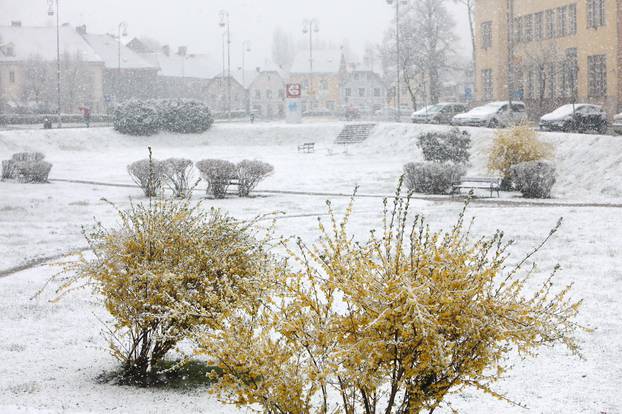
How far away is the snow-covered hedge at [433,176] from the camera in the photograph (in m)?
25.1

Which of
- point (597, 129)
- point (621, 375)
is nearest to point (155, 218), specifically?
point (621, 375)

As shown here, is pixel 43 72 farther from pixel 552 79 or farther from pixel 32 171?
pixel 32 171

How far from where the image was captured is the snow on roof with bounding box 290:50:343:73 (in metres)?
106

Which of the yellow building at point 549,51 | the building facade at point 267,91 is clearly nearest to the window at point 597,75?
the yellow building at point 549,51

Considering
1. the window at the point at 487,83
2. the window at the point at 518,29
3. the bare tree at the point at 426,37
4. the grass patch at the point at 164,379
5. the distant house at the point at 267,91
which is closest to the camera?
the grass patch at the point at 164,379

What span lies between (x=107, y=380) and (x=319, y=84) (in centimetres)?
10012

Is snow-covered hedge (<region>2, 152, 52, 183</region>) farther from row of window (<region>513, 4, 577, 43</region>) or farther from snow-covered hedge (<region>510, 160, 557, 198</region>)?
row of window (<region>513, 4, 577, 43</region>)

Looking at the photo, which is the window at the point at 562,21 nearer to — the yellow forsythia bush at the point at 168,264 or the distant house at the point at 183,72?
the yellow forsythia bush at the point at 168,264

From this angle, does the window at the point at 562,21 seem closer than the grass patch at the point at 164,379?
No

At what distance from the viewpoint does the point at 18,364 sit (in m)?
8.90

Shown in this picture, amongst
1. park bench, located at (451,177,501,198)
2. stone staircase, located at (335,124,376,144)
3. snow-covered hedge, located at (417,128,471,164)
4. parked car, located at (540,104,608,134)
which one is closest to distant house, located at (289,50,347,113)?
stone staircase, located at (335,124,376,144)

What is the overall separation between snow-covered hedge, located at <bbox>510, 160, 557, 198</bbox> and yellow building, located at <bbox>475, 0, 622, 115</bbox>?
18.2m

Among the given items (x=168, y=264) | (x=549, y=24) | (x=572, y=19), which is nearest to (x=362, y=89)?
(x=549, y=24)

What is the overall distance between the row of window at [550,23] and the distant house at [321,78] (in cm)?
5153
